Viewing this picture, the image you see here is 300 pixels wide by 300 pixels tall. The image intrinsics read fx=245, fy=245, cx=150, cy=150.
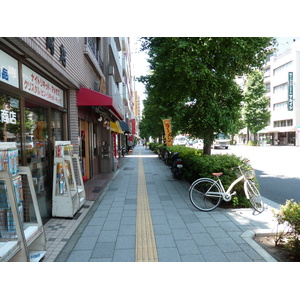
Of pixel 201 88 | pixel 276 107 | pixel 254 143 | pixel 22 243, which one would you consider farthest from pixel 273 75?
pixel 22 243

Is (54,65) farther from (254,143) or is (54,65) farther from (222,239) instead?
(254,143)

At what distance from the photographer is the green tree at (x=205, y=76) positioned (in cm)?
687

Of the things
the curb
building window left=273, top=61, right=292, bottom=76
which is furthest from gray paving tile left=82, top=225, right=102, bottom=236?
building window left=273, top=61, right=292, bottom=76

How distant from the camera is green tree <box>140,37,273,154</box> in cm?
687

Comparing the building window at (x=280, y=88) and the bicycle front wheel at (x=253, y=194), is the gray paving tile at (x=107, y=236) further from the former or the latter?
the building window at (x=280, y=88)

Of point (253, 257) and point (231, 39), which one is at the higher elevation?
point (231, 39)

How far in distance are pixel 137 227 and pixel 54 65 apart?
3.86 meters

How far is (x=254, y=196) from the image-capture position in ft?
18.8

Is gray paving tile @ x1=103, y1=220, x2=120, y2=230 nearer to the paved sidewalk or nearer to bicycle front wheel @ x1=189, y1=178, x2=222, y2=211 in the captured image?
the paved sidewalk

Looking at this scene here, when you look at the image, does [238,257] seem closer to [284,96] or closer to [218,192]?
[218,192]

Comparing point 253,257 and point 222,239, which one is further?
point 222,239

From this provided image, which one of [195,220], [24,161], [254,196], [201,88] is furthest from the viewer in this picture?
[201,88]

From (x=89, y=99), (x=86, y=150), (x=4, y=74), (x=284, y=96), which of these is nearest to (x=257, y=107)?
(x=284, y=96)

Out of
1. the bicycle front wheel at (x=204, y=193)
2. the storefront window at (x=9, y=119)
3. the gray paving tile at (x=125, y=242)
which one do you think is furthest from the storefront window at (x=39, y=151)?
the bicycle front wheel at (x=204, y=193)
